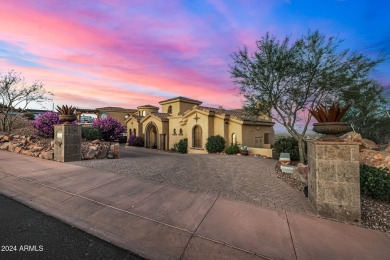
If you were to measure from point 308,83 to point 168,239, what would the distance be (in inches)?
407

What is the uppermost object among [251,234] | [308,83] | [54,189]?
[308,83]

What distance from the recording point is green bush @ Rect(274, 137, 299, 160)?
1120cm

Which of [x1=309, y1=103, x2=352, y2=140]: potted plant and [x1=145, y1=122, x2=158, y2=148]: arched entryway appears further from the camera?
[x1=145, y1=122, x2=158, y2=148]: arched entryway

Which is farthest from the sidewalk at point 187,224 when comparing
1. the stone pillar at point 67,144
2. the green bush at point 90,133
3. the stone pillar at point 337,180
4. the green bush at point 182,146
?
the green bush at point 182,146

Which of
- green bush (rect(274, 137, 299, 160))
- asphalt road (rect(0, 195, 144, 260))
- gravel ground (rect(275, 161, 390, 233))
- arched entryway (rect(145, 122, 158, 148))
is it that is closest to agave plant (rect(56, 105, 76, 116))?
asphalt road (rect(0, 195, 144, 260))

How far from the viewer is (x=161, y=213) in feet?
12.8

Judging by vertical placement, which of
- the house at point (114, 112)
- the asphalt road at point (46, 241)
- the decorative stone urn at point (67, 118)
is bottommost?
the asphalt road at point (46, 241)

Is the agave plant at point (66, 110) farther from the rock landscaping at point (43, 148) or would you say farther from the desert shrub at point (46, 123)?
the desert shrub at point (46, 123)

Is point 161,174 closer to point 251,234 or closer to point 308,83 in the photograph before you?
point 251,234

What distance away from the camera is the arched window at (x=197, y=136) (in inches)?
729

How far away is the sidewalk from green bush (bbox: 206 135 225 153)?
11.2 m

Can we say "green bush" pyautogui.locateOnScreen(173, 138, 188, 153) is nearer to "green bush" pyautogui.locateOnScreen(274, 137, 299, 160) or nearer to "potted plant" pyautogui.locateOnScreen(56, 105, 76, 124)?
"green bush" pyautogui.locateOnScreen(274, 137, 299, 160)

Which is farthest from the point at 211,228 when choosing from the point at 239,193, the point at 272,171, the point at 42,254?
the point at 272,171

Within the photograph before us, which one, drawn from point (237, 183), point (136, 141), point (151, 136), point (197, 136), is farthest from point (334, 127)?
point (136, 141)
